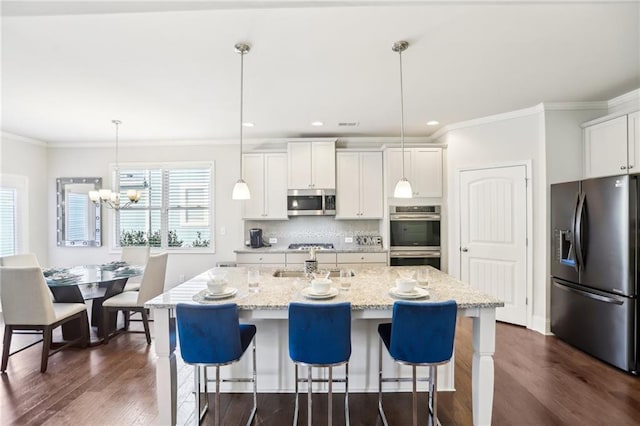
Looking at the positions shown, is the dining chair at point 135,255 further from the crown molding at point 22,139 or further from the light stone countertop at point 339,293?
the crown molding at point 22,139

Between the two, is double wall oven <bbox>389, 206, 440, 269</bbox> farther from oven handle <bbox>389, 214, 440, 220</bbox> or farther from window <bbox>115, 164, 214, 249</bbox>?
window <bbox>115, 164, 214, 249</bbox>

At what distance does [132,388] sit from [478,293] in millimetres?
2789

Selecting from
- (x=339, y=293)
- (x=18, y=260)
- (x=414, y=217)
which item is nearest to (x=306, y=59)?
(x=339, y=293)

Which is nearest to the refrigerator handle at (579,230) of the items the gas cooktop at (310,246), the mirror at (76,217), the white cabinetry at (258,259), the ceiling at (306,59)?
the ceiling at (306,59)

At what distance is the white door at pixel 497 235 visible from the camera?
3.79 meters

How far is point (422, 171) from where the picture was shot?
4535 mm

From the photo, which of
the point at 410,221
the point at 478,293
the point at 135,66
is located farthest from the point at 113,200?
the point at 478,293

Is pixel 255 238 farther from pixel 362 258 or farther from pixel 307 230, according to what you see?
pixel 362 258

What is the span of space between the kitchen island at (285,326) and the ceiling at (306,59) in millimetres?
1782

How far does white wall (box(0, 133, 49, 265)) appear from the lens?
15.1 ft

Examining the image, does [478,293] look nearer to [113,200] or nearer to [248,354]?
[248,354]

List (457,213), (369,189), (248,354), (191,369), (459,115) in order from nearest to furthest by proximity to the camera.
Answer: (248,354) < (191,369) < (459,115) < (457,213) < (369,189)

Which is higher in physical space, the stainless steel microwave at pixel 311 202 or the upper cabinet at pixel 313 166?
the upper cabinet at pixel 313 166

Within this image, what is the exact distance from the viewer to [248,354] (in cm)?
244
